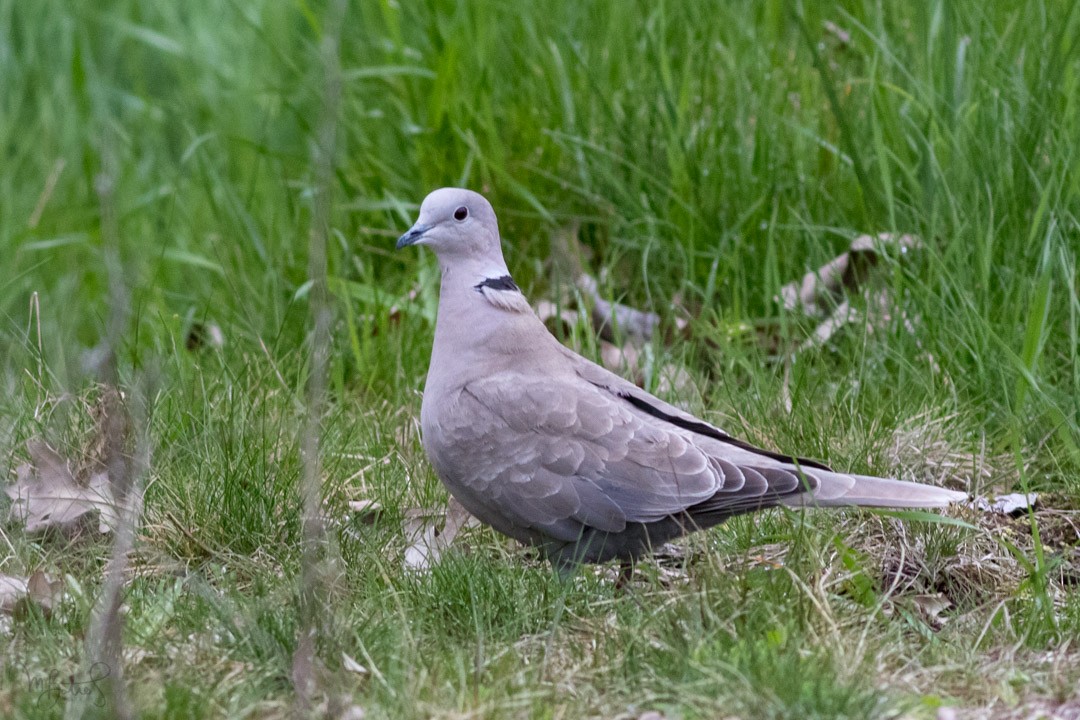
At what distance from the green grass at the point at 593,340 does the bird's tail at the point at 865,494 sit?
80 mm

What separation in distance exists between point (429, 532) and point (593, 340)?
1221 millimetres

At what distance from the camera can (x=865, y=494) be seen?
10.1 ft

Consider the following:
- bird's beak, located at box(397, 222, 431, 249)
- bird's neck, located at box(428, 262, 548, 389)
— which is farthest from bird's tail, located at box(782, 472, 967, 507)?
bird's beak, located at box(397, 222, 431, 249)

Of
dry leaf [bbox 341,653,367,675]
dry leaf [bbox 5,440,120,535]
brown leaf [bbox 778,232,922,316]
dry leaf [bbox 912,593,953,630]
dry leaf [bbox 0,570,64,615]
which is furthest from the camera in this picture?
brown leaf [bbox 778,232,922,316]

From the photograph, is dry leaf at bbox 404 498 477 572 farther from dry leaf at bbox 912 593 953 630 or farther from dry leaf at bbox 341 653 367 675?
dry leaf at bbox 912 593 953 630

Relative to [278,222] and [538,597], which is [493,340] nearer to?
[538,597]

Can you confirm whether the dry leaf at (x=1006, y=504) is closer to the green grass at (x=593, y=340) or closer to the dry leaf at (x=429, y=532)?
the green grass at (x=593, y=340)

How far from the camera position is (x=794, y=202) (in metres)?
5.02

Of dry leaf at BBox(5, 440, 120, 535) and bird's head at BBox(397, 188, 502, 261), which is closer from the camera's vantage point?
dry leaf at BBox(5, 440, 120, 535)

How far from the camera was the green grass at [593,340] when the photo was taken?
2643 mm

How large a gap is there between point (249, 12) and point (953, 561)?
17.5 ft

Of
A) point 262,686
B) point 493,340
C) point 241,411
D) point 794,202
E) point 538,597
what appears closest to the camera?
point 262,686

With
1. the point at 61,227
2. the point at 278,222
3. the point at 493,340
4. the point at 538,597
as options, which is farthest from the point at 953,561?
the point at 61,227

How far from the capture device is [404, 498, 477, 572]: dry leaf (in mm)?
3250
